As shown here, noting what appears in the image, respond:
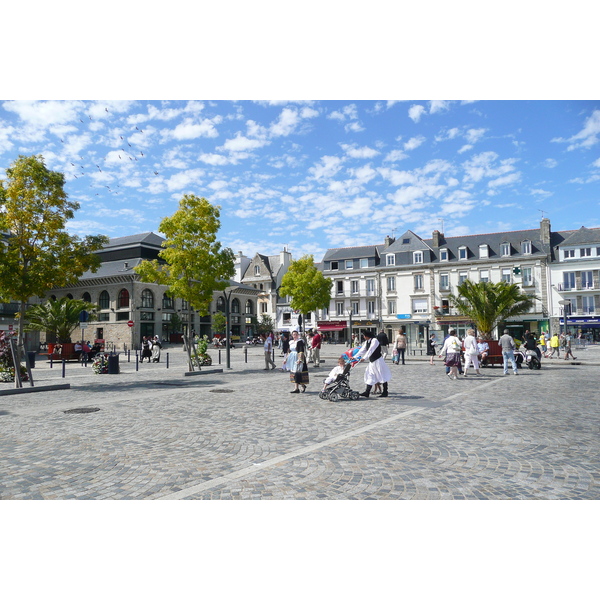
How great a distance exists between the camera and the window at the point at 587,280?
47.7 metres

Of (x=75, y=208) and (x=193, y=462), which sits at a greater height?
(x=75, y=208)

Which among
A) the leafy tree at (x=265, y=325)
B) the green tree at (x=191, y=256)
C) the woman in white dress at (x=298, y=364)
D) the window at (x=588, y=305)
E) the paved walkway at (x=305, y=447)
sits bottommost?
the paved walkway at (x=305, y=447)

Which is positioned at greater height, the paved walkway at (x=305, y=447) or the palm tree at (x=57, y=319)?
the palm tree at (x=57, y=319)

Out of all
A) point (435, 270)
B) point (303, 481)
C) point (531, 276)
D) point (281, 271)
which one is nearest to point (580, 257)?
point (531, 276)

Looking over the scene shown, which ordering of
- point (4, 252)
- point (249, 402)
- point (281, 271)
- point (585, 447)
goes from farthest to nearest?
1. point (281, 271)
2. point (4, 252)
3. point (249, 402)
4. point (585, 447)

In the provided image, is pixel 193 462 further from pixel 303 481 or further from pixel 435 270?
pixel 435 270

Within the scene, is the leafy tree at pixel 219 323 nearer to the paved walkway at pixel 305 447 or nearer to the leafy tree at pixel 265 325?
the leafy tree at pixel 265 325

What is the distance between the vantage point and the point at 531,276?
49.8 m

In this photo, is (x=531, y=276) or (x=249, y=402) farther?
(x=531, y=276)

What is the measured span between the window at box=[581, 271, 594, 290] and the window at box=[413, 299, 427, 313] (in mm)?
15676

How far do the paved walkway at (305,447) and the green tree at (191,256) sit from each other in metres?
8.88

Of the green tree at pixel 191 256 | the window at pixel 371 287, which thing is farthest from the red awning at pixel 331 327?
the green tree at pixel 191 256

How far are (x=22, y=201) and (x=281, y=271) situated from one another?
2430 inches

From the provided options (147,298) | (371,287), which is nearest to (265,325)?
(371,287)
